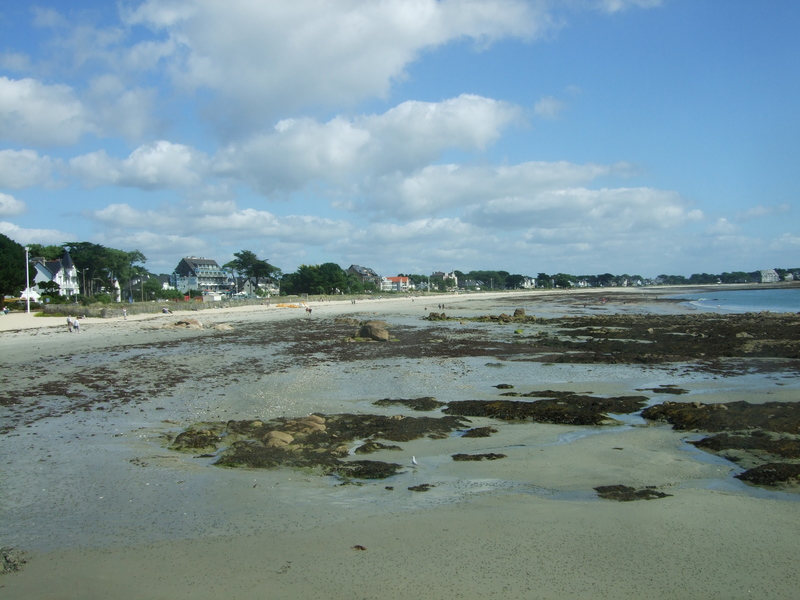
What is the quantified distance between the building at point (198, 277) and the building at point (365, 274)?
3581 cm

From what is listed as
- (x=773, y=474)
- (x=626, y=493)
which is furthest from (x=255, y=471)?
(x=773, y=474)

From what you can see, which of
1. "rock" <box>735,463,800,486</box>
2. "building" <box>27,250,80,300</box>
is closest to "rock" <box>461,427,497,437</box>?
"rock" <box>735,463,800,486</box>

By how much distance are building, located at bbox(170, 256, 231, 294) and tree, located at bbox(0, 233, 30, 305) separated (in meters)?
73.2

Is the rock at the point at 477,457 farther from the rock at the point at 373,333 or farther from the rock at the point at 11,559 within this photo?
the rock at the point at 373,333

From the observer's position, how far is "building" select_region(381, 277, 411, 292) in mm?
180400

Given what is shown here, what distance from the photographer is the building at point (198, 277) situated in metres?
141

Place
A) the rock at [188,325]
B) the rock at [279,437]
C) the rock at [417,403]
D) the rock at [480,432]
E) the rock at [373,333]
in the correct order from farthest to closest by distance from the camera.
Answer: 1. the rock at [188,325]
2. the rock at [373,333]
3. the rock at [417,403]
4. the rock at [480,432]
5. the rock at [279,437]

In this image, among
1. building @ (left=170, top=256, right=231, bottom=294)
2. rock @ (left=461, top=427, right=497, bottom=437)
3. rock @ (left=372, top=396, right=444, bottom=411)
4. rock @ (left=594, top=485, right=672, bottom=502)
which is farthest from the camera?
building @ (left=170, top=256, right=231, bottom=294)

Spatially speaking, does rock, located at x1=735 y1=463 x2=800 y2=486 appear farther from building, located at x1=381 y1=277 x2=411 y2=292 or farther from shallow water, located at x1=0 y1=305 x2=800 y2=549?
building, located at x1=381 y1=277 x2=411 y2=292

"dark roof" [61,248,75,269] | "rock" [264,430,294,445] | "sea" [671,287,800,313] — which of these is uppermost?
"dark roof" [61,248,75,269]

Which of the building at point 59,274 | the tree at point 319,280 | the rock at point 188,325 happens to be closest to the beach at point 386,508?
the rock at point 188,325

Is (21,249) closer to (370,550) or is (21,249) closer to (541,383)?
(541,383)

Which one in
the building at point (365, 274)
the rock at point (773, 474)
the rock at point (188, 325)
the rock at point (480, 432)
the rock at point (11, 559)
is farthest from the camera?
the building at point (365, 274)

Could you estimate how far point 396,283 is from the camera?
191 meters
